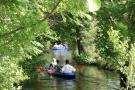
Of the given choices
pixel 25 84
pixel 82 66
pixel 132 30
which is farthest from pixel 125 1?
pixel 82 66

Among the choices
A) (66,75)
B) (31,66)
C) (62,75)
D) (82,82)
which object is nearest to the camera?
(31,66)

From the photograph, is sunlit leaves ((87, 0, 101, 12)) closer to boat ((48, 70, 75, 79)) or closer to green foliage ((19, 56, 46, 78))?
green foliage ((19, 56, 46, 78))

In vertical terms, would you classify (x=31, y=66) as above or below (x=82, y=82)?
above

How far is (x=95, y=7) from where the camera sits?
5.21 metres

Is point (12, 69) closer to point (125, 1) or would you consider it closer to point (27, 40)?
point (27, 40)

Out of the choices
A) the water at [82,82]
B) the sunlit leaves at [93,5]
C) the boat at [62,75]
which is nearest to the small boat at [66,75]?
the boat at [62,75]

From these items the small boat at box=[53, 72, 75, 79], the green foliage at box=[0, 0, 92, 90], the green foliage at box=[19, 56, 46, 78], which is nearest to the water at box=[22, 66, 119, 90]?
the small boat at box=[53, 72, 75, 79]

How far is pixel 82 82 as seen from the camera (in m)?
27.0

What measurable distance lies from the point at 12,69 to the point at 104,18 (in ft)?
46.2

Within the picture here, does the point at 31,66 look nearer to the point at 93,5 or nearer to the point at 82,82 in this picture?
the point at 82,82

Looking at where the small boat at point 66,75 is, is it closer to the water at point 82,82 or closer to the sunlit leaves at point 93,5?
the water at point 82,82

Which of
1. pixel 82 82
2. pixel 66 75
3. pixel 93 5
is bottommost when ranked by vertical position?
pixel 82 82

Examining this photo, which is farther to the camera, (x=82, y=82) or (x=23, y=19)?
(x=82, y=82)

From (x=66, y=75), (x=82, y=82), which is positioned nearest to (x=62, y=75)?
(x=66, y=75)
